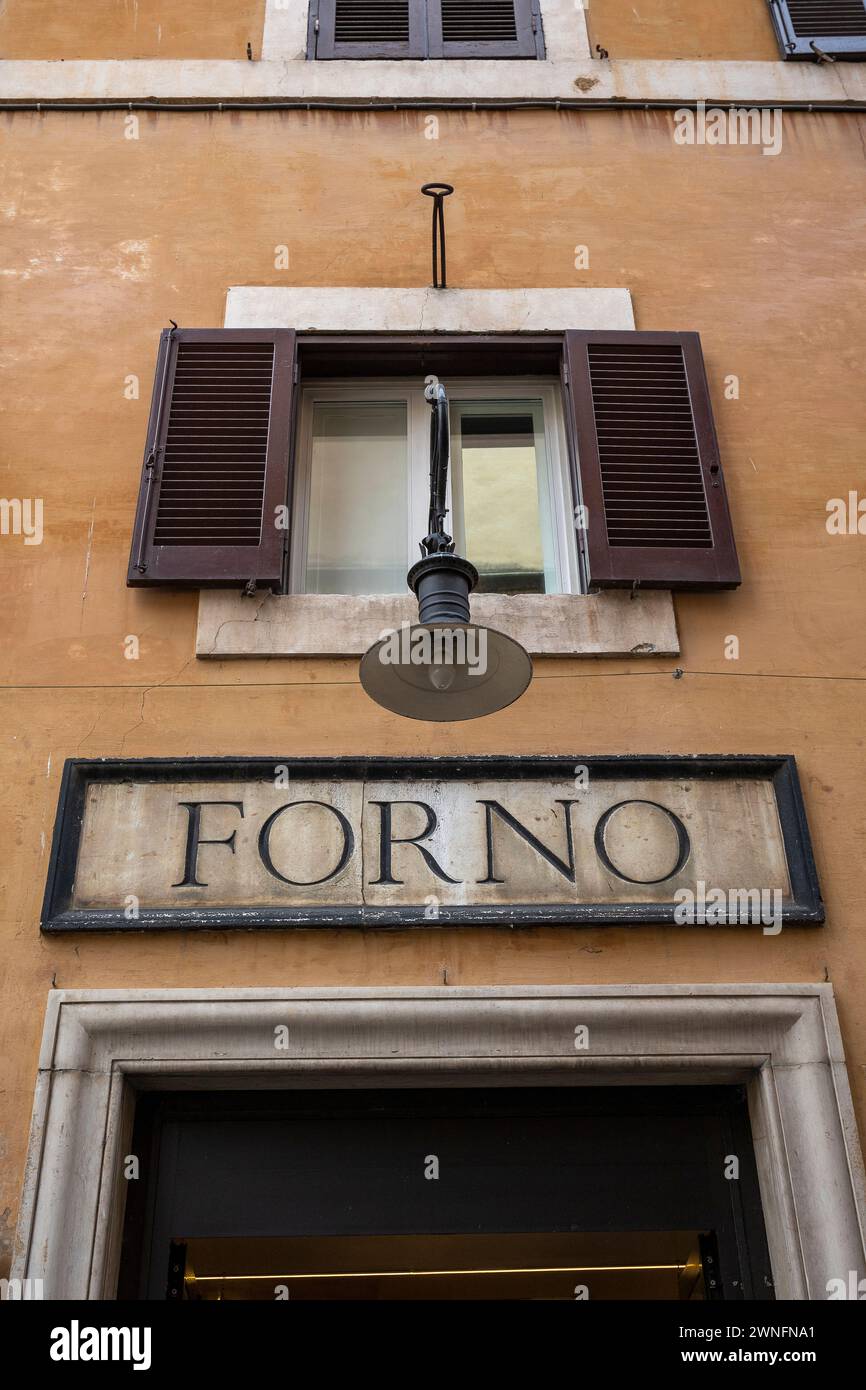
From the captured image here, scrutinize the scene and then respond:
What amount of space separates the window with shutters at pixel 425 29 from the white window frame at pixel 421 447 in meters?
2.04

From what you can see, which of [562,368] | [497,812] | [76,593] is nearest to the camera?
[497,812]

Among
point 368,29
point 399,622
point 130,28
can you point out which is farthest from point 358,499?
point 130,28

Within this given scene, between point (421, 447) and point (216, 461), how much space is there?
95 cm

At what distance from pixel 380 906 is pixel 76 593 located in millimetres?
1817

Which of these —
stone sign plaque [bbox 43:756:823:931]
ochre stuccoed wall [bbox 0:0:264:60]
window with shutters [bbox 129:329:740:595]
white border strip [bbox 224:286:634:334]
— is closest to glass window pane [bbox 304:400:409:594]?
window with shutters [bbox 129:329:740:595]

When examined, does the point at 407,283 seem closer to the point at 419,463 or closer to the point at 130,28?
the point at 419,463

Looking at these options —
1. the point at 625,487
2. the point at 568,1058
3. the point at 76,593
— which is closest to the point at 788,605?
the point at 625,487

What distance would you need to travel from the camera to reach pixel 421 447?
6035mm

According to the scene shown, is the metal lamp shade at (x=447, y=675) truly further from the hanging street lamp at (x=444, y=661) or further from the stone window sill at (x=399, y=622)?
the stone window sill at (x=399, y=622)

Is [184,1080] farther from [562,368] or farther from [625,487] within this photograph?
[562,368]

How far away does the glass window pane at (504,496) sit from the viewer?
574 centimetres

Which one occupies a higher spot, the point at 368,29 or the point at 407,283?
the point at 368,29

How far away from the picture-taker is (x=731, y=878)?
15.6 ft

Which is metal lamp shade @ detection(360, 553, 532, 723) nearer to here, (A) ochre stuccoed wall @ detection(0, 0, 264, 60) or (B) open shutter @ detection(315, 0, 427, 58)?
(B) open shutter @ detection(315, 0, 427, 58)
